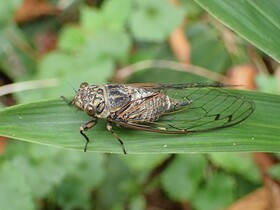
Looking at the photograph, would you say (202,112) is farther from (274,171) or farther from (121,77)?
(121,77)

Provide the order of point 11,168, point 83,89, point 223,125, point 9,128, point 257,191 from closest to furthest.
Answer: point 9,128, point 223,125, point 83,89, point 11,168, point 257,191

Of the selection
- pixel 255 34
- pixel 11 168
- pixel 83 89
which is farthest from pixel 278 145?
Result: pixel 11 168

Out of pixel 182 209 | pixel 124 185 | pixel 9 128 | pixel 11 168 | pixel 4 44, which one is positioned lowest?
pixel 182 209

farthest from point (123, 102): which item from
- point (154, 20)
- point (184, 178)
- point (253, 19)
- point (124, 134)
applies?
point (154, 20)

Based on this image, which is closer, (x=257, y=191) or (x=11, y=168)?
(x=11, y=168)

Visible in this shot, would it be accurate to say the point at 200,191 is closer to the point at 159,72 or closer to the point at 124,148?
the point at 159,72

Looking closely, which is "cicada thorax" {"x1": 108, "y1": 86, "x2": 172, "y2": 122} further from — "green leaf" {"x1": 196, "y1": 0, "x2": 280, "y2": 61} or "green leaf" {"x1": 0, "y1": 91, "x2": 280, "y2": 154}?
"green leaf" {"x1": 196, "y1": 0, "x2": 280, "y2": 61}

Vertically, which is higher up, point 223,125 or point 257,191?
point 223,125

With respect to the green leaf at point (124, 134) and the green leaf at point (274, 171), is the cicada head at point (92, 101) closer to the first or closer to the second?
the green leaf at point (124, 134)

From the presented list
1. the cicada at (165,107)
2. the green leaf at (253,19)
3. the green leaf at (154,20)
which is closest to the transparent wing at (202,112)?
the cicada at (165,107)
